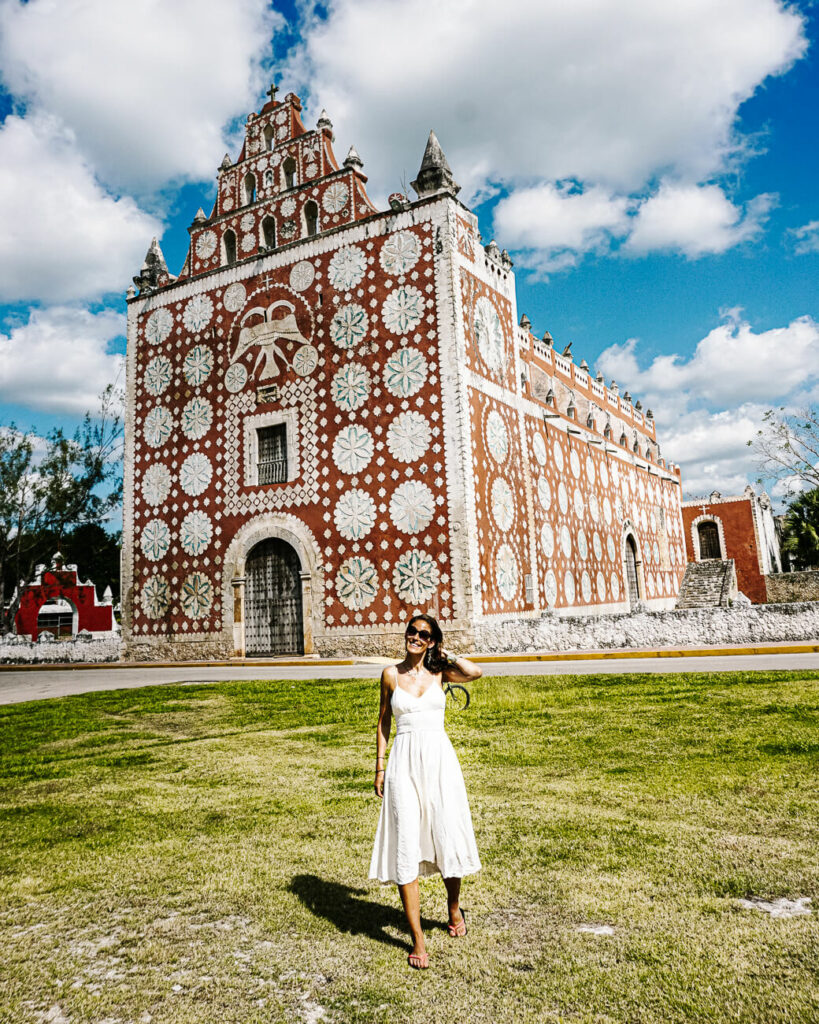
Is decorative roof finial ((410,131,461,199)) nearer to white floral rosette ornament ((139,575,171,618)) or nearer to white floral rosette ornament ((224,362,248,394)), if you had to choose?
white floral rosette ornament ((224,362,248,394))

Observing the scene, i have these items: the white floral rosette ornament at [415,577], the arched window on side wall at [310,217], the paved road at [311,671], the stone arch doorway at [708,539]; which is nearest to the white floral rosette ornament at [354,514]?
the white floral rosette ornament at [415,577]

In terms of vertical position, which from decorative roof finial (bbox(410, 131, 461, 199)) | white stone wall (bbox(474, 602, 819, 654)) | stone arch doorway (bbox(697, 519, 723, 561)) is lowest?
white stone wall (bbox(474, 602, 819, 654))

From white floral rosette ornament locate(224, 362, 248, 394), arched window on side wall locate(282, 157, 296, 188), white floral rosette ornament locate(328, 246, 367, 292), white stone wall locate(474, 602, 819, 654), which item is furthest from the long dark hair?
arched window on side wall locate(282, 157, 296, 188)

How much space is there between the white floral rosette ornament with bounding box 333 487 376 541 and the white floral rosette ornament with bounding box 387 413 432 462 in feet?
4.18

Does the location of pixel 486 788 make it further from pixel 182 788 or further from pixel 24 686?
pixel 24 686

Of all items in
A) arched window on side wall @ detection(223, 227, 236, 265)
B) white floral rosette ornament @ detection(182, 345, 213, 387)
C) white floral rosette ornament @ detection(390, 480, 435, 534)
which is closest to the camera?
white floral rosette ornament @ detection(390, 480, 435, 534)

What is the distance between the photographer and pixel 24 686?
605 inches

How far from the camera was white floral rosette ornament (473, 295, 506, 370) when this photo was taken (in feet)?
60.1

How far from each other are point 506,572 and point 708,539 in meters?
29.0

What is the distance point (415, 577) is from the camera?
16750 millimetres

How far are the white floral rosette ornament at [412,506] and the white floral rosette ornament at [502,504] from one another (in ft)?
5.51

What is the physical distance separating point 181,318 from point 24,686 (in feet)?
36.9

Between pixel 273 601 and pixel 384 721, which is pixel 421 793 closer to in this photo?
pixel 384 721

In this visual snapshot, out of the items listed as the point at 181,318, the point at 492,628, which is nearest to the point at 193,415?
the point at 181,318
